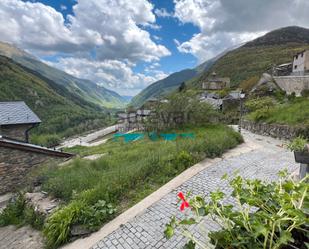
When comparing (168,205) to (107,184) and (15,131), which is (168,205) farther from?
(15,131)

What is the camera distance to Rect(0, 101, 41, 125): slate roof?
1048 cm

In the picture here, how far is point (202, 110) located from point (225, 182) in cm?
974

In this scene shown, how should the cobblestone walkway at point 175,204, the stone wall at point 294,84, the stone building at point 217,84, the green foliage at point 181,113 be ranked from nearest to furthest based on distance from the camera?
the cobblestone walkway at point 175,204
the green foliage at point 181,113
the stone wall at point 294,84
the stone building at point 217,84

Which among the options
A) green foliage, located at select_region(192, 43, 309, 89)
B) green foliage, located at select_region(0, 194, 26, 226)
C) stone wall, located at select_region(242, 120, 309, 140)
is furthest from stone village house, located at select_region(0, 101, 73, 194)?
green foliage, located at select_region(192, 43, 309, 89)

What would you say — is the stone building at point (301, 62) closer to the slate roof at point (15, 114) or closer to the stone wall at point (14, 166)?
the slate roof at point (15, 114)

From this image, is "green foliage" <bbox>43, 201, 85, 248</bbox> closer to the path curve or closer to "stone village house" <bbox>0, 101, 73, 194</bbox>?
the path curve

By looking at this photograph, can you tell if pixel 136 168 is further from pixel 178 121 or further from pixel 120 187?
pixel 178 121

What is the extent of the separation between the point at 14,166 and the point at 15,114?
4.71 m

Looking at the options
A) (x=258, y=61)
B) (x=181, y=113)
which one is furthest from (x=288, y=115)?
(x=258, y=61)

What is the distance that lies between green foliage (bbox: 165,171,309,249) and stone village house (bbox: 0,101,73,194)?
8.77 metres

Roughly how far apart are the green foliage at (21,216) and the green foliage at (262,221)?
187 inches

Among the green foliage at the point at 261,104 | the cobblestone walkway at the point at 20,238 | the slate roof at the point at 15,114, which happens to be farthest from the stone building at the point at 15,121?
the green foliage at the point at 261,104

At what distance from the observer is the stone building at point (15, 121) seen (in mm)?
10430

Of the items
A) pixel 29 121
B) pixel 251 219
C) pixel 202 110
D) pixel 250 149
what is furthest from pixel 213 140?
pixel 29 121
